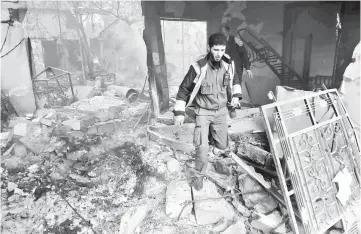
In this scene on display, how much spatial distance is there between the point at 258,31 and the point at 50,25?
15995mm

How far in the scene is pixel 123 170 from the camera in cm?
433

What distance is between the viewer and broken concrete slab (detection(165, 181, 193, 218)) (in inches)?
123

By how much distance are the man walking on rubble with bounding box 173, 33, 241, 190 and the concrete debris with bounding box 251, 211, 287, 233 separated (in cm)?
81

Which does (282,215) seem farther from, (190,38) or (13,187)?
(190,38)

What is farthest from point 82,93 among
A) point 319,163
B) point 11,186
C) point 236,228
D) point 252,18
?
point 319,163

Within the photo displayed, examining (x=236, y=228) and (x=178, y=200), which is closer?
(x=236, y=228)

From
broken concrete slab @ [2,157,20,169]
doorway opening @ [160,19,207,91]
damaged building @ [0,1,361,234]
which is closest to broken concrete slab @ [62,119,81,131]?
damaged building @ [0,1,361,234]

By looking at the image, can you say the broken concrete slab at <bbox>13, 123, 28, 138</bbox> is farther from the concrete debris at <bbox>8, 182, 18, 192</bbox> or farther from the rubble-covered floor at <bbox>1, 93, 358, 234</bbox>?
the concrete debris at <bbox>8, 182, 18, 192</bbox>

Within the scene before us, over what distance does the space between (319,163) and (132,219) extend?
89.8 inches

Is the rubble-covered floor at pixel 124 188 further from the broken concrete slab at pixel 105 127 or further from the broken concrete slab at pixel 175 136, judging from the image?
the broken concrete slab at pixel 105 127

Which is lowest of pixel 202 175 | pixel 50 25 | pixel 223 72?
pixel 202 175

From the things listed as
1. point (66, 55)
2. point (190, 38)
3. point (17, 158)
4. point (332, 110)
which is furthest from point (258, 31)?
point (66, 55)

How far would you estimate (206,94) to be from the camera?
3.26 metres

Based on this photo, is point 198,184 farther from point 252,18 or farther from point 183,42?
point 183,42
